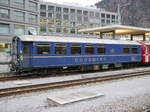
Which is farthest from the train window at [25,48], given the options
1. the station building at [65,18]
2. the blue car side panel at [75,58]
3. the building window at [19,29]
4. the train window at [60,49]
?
the station building at [65,18]

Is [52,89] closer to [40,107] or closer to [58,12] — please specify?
[40,107]

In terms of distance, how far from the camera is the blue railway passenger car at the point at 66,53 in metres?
13.7

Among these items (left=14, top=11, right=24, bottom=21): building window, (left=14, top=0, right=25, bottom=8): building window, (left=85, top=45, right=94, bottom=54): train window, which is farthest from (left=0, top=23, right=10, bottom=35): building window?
(left=85, top=45, right=94, bottom=54): train window

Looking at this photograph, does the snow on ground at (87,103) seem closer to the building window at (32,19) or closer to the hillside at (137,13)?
the building window at (32,19)

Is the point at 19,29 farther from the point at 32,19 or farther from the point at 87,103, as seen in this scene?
the point at 87,103

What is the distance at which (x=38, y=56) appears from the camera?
13938 mm

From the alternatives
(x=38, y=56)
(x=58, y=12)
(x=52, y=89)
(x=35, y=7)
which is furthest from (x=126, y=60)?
(x=58, y=12)

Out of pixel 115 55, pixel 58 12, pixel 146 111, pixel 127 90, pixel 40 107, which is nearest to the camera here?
pixel 146 111

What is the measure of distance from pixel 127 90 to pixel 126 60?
33.9ft

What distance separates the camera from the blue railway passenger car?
13.7m

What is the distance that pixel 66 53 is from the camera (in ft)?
50.4

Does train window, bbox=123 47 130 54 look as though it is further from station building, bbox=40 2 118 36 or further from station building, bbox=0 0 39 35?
station building, bbox=40 2 118 36

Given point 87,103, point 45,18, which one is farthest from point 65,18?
point 87,103

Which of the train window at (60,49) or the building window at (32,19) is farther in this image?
the building window at (32,19)
